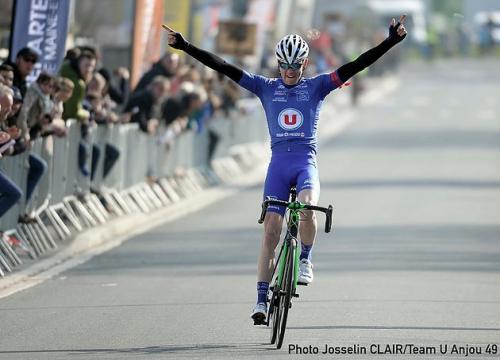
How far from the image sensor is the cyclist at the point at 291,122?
39.4 ft

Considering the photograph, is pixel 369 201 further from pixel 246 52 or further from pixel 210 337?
pixel 210 337

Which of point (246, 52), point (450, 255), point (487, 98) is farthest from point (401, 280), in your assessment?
point (487, 98)

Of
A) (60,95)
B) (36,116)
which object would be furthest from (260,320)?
(60,95)

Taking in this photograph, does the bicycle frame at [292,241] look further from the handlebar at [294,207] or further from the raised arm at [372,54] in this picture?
the raised arm at [372,54]

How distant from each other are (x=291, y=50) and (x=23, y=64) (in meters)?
5.82

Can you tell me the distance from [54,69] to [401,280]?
5.79 m

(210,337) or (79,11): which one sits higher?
(79,11)

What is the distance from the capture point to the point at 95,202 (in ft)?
69.5

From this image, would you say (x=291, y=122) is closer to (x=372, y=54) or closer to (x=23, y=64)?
(x=372, y=54)

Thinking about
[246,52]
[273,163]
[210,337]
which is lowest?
[210,337]

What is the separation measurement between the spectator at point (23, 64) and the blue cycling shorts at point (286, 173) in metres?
5.63

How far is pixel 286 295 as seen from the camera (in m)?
11.5

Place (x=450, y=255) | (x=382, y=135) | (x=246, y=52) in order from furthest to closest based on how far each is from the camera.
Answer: (x=382, y=135) → (x=246, y=52) → (x=450, y=255)

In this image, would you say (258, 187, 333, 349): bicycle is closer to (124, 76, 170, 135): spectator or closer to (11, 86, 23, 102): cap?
(11, 86, 23, 102): cap
